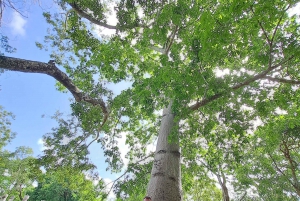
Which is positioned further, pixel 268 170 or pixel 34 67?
pixel 268 170

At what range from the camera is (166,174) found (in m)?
3.10

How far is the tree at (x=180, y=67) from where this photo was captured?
9.68 feet

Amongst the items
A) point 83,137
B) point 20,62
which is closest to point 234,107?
point 83,137

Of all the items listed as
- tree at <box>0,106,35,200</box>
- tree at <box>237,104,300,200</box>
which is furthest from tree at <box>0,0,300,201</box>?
tree at <box>0,106,35,200</box>

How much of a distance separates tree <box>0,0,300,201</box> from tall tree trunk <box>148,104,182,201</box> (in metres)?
0.02

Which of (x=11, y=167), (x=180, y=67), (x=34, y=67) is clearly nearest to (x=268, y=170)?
(x=180, y=67)

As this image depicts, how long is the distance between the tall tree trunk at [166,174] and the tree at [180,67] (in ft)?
0.05

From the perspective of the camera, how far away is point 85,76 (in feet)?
19.6

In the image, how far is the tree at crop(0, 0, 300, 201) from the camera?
116 inches

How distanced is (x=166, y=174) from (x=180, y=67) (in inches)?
82.7

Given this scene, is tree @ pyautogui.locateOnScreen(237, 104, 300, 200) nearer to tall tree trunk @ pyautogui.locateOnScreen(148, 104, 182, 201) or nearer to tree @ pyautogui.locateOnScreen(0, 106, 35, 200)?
tall tree trunk @ pyautogui.locateOnScreen(148, 104, 182, 201)

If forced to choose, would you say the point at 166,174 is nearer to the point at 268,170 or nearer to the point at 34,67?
the point at 34,67

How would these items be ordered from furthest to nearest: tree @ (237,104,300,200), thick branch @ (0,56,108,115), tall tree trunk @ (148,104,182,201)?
tree @ (237,104,300,200), thick branch @ (0,56,108,115), tall tree trunk @ (148,104,182,201)

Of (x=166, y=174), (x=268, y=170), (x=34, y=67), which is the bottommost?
(x=166, y=174)
